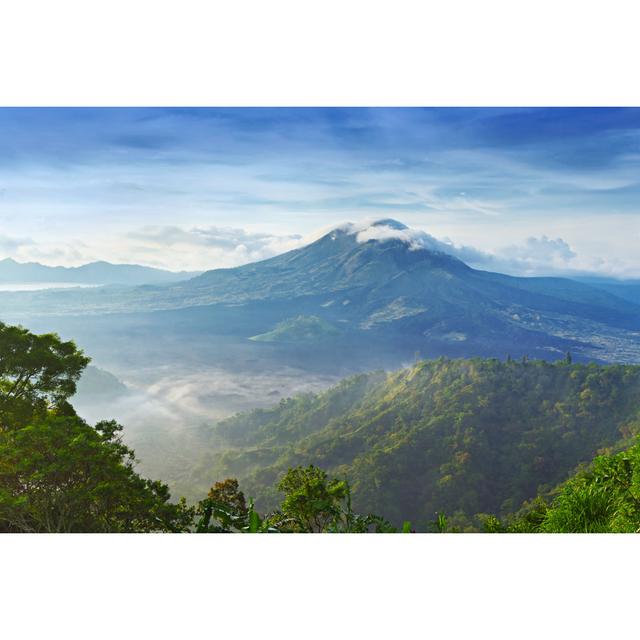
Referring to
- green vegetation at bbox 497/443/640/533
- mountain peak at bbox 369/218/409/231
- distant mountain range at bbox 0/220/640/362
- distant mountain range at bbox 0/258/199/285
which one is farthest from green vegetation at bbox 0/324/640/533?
mountain peak at bbox 369/218/409/231

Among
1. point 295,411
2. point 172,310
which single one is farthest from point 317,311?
point 172,310

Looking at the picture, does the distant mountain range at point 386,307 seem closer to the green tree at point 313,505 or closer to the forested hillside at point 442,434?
the forested hillside at point 442,434

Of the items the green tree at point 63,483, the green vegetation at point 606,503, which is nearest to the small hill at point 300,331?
the green tree at point 63,483

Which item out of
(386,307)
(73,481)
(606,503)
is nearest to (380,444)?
(386,307)

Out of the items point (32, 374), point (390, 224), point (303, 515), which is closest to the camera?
point (303, 515)

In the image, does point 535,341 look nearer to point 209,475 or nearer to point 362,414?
point 362,414

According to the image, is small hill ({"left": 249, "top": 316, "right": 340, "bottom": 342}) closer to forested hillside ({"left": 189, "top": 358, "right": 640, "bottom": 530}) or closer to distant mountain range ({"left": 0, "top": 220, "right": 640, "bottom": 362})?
distant mountain range ({"left": 0, "top": 220, "right": 640, "bottom": 362})

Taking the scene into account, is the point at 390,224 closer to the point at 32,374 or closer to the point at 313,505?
the point at 313,505
